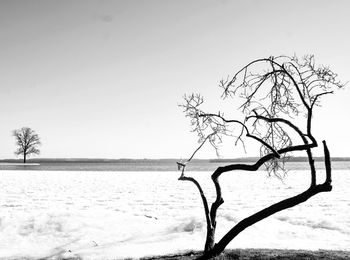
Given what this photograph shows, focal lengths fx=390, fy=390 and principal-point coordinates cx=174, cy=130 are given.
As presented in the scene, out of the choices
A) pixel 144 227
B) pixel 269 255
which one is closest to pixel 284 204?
pixel 269 255

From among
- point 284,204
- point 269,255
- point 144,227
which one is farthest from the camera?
point 144,227

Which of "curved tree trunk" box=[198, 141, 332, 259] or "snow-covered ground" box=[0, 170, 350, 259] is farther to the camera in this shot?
"snow-covered ground" box=[0, 170, 350, 259]

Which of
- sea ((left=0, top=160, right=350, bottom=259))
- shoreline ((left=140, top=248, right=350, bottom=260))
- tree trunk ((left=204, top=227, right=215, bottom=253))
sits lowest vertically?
sea ((left=0, top=160, right=350, bottom=259))

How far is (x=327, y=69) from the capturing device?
680cm

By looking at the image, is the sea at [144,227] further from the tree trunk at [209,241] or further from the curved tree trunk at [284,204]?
the tree trunk at [209,241]

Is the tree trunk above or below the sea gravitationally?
above

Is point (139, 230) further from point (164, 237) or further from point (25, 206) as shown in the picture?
point (25, 206)

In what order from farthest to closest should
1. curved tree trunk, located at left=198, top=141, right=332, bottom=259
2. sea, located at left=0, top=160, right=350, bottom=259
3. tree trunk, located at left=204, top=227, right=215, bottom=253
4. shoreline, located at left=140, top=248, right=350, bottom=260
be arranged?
sea, located at left=0, top=160, right=350, bottom=259 → tree trunk, located at left=204, top=227, right=215, bottom=253 → shoreline, located at left=140, top=248, right=350, bottom=260 → curved tree trunk, located at left=198, top=141, right=332, bottom=259

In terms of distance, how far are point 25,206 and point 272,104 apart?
13936 mm

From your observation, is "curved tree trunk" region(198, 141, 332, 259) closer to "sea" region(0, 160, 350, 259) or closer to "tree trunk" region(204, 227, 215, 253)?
"tree trunk" region(204, 227, 215, 253)

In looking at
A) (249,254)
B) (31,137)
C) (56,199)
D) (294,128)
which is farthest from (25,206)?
(31,137)

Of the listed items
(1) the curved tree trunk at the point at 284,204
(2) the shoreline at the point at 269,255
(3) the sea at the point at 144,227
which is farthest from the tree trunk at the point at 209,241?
(3) the sea at the point at 144,227

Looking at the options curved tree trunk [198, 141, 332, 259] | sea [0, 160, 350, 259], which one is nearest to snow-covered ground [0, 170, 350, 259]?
sea [0, 160, 350, 259]

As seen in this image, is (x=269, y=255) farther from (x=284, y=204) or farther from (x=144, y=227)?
(x=144, y=227)
